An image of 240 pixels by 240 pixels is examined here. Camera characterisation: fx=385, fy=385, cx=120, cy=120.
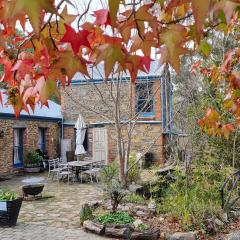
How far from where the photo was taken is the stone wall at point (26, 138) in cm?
1603

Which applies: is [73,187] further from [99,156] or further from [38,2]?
[38,2]

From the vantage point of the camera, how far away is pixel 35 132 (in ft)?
61.2

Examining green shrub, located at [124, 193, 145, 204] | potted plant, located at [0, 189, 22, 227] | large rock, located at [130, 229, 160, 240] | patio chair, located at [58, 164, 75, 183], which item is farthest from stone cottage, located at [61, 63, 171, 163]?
large rock, located at [130, 229, 160, 240]

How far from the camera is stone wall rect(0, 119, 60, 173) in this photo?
52.6 feet

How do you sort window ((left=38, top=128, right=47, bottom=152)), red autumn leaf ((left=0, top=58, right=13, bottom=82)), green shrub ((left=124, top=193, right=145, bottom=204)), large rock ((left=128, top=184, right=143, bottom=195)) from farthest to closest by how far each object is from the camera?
1. window ((left=38, top=128, right=47, bottom=152))
2. large rock ((left=128, top=184, right=143, bottom=195))
3. green shrub ((left=124, top=193, right=145, bottom=204))
4. red autumn leaf ((left=0, top=58, right=13, bottom=82))

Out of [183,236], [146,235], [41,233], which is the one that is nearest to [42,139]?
[41,233]

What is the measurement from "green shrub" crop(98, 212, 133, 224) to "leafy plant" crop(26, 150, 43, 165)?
33.5 feet

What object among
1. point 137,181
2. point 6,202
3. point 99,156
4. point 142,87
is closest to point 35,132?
point 99,156

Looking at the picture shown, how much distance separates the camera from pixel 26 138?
1783cm

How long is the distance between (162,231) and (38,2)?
22.7 ft

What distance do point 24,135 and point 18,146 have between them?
1.95 ft

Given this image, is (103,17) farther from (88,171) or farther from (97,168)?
(97,168)

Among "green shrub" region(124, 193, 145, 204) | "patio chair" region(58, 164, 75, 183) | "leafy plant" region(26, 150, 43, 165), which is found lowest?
"green shrub" region(124, 193, 145, 204)

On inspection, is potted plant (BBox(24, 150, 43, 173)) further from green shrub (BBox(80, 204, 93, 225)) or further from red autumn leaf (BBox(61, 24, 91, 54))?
red autumn leaf (BBox(61, 24, 91, 54))
